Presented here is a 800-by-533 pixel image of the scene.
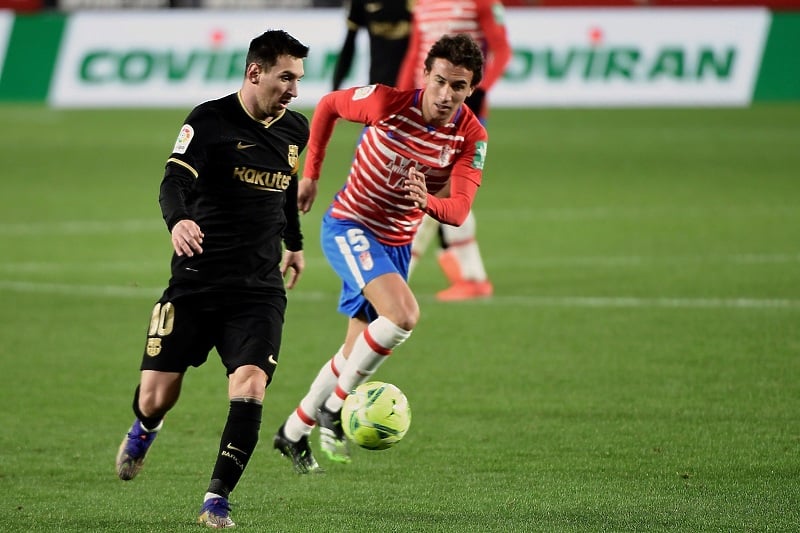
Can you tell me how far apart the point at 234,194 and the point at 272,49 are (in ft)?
2.02

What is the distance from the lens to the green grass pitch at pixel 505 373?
235 inches

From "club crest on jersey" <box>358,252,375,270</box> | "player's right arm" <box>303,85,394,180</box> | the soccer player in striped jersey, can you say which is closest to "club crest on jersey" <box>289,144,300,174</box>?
the soccer player in striped jersey

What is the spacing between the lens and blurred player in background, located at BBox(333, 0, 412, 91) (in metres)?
11.9

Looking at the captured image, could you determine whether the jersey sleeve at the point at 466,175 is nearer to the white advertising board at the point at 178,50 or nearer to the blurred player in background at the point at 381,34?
the blurred player in background at the point at 381,34

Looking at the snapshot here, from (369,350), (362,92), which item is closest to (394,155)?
(362,92)

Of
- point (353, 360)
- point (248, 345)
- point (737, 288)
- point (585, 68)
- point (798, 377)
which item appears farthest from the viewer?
point (585, 68)

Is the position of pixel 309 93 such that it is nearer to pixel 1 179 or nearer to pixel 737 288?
pixel 1 179

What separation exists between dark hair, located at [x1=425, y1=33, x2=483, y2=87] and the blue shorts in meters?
0.88

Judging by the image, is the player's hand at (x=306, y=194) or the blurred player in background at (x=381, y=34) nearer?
the player's hand at (x=306, y=194)

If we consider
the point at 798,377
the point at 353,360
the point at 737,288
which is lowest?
the point at 737,288

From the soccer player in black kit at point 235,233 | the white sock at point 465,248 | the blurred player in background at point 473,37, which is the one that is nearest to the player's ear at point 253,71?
the soccer player in black kit at point 235,233

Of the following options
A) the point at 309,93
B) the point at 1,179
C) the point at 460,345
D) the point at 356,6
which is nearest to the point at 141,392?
the point at 460,345

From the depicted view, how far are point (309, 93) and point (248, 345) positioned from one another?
63.2 feet

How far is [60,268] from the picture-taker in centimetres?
1270
